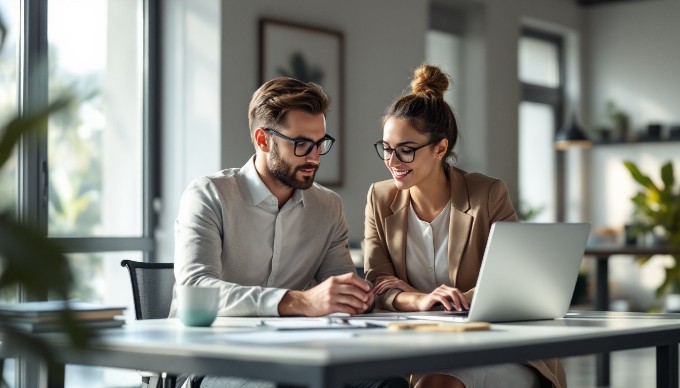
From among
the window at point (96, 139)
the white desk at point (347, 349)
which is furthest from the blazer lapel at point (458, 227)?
the window at point (96, 139)

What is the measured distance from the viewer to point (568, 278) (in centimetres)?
229

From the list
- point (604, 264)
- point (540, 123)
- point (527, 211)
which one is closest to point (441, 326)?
point (604, 264)

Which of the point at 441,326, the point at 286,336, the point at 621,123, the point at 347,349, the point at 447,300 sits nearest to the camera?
the point at 347,349

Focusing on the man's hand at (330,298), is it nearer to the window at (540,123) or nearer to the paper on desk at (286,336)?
the paper on desk at (286,336)

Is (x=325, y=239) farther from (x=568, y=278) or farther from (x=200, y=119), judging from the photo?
(x=200, y=119)

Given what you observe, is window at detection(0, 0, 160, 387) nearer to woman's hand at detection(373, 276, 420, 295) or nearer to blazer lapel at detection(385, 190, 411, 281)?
blazer lapel at detection(385, 190, 411, 281)

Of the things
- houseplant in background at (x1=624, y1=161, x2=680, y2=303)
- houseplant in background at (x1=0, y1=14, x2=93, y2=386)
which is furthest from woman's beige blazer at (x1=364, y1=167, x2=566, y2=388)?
houseplant in background at (x1=624, y1=161, x2=680, y2=303)

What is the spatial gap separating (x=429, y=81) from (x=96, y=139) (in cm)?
264

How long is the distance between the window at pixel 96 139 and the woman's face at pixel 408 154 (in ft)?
6.72

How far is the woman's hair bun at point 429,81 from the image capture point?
2.94 meters

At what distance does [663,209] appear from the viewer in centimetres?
855

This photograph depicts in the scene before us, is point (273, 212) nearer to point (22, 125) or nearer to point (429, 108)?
point (429, 108)

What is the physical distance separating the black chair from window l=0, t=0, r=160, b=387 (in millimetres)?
2033

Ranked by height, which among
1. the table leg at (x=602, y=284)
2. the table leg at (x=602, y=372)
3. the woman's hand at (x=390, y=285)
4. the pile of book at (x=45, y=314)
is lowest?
the table leg at (x=602, y=372)
